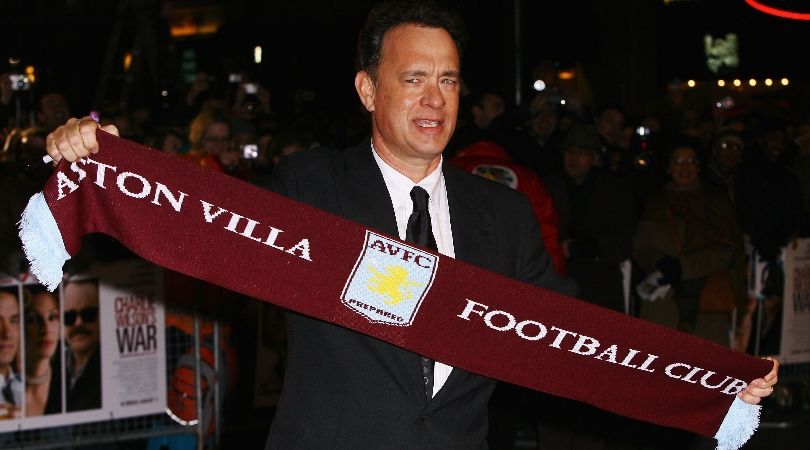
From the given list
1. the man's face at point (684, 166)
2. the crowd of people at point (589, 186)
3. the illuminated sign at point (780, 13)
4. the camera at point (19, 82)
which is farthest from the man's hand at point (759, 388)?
the camera at point (19, 82)

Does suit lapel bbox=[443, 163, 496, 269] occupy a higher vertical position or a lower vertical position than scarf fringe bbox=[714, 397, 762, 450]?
higher

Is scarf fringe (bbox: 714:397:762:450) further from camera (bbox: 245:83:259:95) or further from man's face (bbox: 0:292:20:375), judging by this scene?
camera (bbox: 245:83:259:95)

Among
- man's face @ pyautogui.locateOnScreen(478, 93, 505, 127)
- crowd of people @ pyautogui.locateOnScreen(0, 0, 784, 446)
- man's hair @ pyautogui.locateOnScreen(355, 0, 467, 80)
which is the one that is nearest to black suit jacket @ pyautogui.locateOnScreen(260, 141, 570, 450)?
man's hair @ pyautogui.locateOnScreen(355, 0, 467, 80)

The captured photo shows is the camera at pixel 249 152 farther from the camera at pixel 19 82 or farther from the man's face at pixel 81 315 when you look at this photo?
the man's face at pixel 81 315

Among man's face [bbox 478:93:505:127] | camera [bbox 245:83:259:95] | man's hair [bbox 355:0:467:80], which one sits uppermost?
camera [bbox 245:83:259:95]

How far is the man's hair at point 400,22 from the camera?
367 cm

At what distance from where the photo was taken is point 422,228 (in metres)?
3.68

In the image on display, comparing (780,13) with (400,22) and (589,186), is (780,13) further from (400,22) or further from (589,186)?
(400,22)

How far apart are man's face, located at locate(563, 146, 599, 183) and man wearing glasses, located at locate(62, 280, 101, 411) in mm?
3461

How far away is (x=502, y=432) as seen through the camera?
23.8 feet

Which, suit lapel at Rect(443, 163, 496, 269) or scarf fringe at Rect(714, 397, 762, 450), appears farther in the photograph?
scarf fringe at Rect(714, 397, 762, 450)

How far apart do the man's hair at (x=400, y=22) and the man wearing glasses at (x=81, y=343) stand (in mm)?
3938

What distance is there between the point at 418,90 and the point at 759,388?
1515 millimetres

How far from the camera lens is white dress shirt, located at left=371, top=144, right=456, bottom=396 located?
372 centimetres
